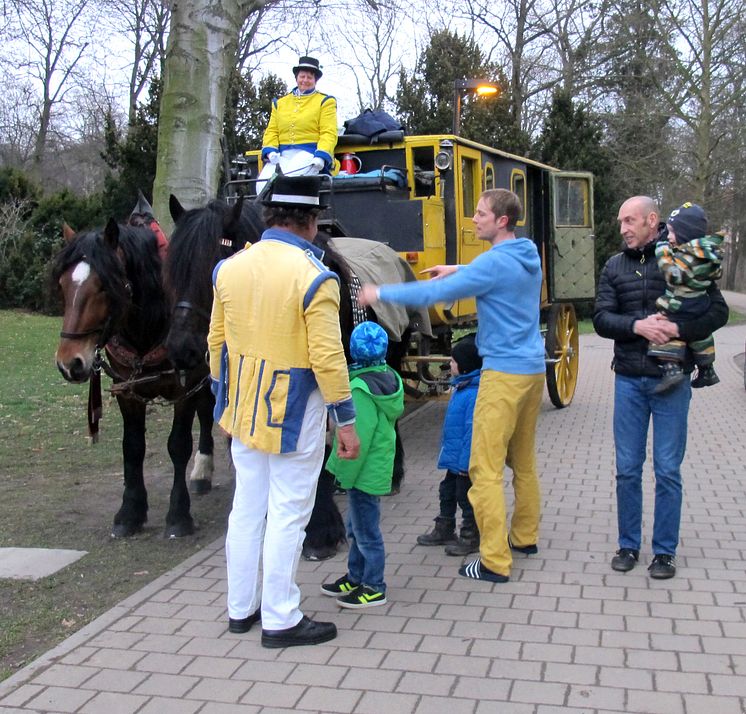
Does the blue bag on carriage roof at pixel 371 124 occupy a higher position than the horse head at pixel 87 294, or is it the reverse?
the blue bag on carriage roof at pixel 371 124

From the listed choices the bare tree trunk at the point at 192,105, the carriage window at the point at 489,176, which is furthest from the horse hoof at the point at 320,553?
the bare tree trunk at the point at 192,105

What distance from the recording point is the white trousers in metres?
3.75

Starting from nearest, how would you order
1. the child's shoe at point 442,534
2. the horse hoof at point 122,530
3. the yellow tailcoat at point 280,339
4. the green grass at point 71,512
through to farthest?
1. the yellow tailcoat at point 280,339
2. the green grass at point 71,512
3. the child's shoe at point 442,534
4. the horse hoof at point 122,530

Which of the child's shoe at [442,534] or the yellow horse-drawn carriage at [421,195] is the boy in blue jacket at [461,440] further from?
the yellow horse-drawn carriage at [421,195]

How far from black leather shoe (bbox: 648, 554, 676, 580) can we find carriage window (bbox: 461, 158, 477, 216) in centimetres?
400

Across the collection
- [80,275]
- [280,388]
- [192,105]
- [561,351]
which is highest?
[192,105]

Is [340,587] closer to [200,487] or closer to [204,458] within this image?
[200,487]

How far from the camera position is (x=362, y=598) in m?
4.30

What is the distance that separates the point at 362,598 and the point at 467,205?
457 centimetres

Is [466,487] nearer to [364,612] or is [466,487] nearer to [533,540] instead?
[533,540]

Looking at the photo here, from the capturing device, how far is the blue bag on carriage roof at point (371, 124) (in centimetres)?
779

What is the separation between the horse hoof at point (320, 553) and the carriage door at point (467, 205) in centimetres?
310

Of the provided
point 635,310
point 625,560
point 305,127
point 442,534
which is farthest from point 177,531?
→ point 305,127

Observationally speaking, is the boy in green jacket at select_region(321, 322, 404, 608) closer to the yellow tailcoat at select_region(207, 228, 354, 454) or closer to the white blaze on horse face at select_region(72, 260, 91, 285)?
the yellow tailcoat at select_region(207, 228, 354, 454)
